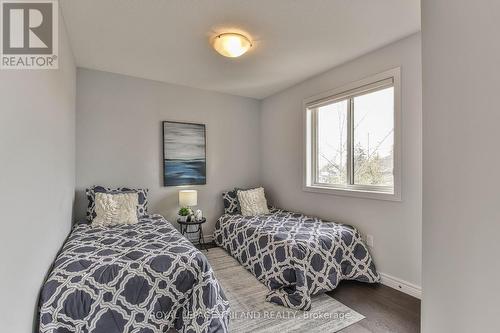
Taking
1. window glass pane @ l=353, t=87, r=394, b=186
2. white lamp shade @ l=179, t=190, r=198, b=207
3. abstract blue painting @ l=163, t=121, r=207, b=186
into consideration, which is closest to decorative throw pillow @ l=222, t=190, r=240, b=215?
abstract blue painting @ l=163, t=121, r=207, b=186

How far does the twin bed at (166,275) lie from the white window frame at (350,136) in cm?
47

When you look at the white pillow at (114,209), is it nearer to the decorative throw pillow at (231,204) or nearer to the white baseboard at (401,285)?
the decorative throw pillow at (231,204)

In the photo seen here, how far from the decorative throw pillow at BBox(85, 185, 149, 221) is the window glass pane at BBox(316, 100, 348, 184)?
2320 millimetres

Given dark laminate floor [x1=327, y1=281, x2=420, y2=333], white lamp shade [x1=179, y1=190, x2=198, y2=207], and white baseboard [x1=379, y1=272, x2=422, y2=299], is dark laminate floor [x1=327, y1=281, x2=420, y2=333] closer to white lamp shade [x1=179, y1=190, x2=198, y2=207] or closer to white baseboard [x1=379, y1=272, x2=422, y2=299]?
white baseboard [x1=379, y1=272, x2=422, y2=299]

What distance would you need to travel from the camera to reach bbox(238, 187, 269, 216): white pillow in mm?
3549

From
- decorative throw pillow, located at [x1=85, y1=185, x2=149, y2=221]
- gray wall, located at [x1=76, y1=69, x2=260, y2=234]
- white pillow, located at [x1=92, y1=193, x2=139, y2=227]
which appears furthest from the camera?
gray wall, located at [x1=76, y1=69, x2=260, y2=234]

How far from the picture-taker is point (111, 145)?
10.2 ft

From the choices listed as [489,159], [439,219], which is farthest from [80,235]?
[489,159]

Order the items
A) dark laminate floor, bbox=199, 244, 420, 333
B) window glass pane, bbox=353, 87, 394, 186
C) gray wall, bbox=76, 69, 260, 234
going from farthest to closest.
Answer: gray wall, bbox=76, 69, 260, 234 < window glass pane, bbox=353, 87, 394, 186 < dark laminate floor, bbox=199, 244, 420, 333

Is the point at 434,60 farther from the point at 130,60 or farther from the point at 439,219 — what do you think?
the point at 130,60

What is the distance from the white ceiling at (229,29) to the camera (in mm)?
1858

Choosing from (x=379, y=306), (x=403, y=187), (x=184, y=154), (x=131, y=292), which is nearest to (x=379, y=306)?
(x=379, y=306)

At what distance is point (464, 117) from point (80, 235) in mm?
2776

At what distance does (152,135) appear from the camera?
3389 millimetres
